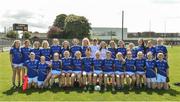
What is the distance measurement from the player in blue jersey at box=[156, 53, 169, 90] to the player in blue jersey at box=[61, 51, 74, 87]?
3.04 meters

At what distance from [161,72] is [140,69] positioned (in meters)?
0.74

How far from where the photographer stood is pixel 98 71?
1403 centimetres

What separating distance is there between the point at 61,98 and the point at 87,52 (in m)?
2.40

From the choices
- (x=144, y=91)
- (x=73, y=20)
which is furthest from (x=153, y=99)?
(x=73, y=20)

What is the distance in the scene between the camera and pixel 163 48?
14.5 m

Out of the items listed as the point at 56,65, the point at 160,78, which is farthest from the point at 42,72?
the point at 160,78

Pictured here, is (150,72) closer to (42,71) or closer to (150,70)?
(150,70)

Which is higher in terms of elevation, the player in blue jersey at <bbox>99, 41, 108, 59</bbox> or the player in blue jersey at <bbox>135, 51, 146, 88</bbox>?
the player in blue jersey at <bbox>99, 41, 108, 59</bbox>

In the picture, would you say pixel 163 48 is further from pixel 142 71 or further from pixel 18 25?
pixel 18 25

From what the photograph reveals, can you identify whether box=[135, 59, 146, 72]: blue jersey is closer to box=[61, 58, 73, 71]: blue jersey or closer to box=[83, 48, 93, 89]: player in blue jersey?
box=[83, 48, 93, 89]: player in blue jersey

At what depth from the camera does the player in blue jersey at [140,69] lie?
14000 millimetres

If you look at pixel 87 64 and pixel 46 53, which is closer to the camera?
pixel 87 64

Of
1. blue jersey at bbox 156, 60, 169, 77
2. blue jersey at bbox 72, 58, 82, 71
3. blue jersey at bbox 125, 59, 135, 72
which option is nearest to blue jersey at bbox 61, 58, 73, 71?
blue jersey at bbox 72, 58, 82, 71

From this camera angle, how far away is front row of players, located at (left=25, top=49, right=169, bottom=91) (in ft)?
45.8
